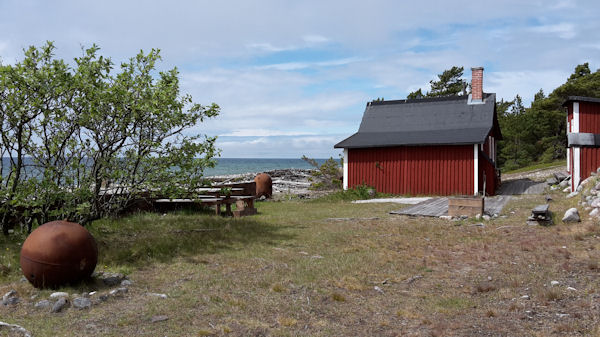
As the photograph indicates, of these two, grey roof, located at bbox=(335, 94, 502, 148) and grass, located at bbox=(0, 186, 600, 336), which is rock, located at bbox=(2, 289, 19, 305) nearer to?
grass, located at bbox=(0, 186, 600, 336)

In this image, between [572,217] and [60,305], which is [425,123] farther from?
[60,305]

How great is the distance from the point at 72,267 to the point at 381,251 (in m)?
5.76

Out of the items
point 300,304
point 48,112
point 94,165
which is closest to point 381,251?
point 300,304

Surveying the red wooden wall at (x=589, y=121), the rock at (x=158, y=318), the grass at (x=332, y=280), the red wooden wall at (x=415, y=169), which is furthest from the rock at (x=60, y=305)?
the red wooden wall at (x=589, y=121)

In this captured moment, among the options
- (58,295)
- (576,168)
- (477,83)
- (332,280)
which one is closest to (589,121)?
(576,168)

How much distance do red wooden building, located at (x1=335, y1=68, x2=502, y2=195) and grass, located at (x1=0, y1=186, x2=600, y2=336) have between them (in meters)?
9.94

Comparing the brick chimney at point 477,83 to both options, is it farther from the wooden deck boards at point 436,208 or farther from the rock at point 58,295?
the rock at point 58,295

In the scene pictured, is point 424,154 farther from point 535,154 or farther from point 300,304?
point 535,154

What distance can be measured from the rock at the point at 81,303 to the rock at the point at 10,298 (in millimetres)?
967

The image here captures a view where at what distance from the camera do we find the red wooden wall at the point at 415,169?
74.6ft

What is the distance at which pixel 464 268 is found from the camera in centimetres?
839

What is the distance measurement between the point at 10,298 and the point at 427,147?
19855mm

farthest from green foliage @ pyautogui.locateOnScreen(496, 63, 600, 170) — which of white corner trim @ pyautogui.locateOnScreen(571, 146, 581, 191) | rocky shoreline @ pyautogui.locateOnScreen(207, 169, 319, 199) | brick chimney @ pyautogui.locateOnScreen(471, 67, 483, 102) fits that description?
white corner trim @ pyautogui.locateOnScreen(571, 146, 581, 191)

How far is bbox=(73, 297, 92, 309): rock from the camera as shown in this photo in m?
6.28
